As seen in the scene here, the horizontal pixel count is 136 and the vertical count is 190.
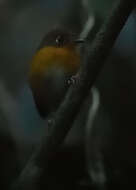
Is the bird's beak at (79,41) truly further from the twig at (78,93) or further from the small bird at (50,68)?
the twig at (78,93)

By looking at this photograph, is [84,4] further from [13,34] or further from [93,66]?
[93,66]

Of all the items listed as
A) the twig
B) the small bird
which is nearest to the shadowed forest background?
the small bird

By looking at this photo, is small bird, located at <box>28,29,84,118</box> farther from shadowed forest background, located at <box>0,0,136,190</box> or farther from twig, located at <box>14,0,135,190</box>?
twig, located at <box>14,0,135,190</box>

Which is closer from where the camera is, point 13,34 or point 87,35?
point 87,35

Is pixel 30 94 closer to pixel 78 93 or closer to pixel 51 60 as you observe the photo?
pixel 51 60

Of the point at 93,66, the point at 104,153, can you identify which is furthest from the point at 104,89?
the point at 93,66
